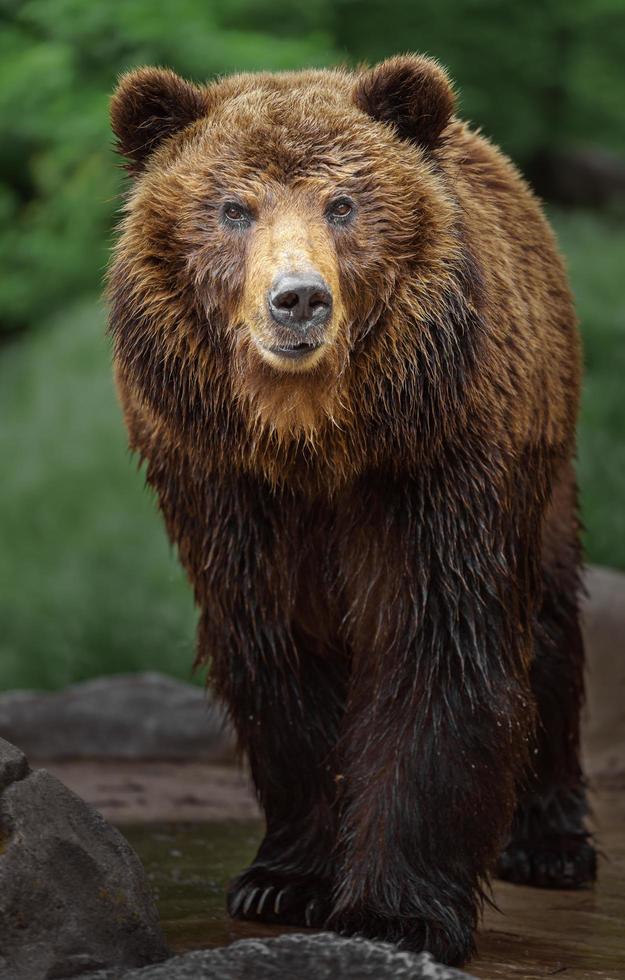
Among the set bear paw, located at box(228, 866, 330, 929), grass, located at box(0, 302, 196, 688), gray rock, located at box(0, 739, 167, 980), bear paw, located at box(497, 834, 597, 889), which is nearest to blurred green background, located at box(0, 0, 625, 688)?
grass, located at box(0, 302, 196, 688)

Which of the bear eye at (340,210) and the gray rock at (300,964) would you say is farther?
the bear eye at (340,210)

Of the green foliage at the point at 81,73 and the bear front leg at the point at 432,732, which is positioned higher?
the green foliage at the point at 81,73

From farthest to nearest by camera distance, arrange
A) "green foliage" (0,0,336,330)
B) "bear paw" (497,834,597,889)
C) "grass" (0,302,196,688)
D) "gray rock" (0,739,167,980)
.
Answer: "grass" (0,302,196,688) → "green foliage" (0,0,336,330) → "bear paw" (497,834,597,889) → "gray rock" (0,739,167,980)

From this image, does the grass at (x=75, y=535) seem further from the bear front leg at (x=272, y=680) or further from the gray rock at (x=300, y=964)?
the gray rock at (x=300, y=964)

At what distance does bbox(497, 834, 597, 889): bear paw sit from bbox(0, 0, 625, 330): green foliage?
Answer: 13.3 feet

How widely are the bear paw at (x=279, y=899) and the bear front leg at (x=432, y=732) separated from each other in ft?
1.56

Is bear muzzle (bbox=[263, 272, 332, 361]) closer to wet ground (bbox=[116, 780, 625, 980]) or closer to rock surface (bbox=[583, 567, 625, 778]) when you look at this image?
wet ground (bbox=[116, 780, 625, 980])

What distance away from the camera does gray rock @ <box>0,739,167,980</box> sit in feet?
13.4

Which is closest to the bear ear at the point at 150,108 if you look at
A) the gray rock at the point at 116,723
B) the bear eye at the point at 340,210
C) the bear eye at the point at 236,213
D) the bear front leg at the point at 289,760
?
the bear eye at the point at 236,213

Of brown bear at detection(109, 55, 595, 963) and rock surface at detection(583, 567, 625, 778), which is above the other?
brown bear at detection(109, 55, 595, 963)

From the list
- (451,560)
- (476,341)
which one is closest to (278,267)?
(476,341)

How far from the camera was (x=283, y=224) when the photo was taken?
442 cm

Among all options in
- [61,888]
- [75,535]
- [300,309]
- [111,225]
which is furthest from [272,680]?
[75,535]

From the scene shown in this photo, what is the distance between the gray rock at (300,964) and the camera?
3844mm
